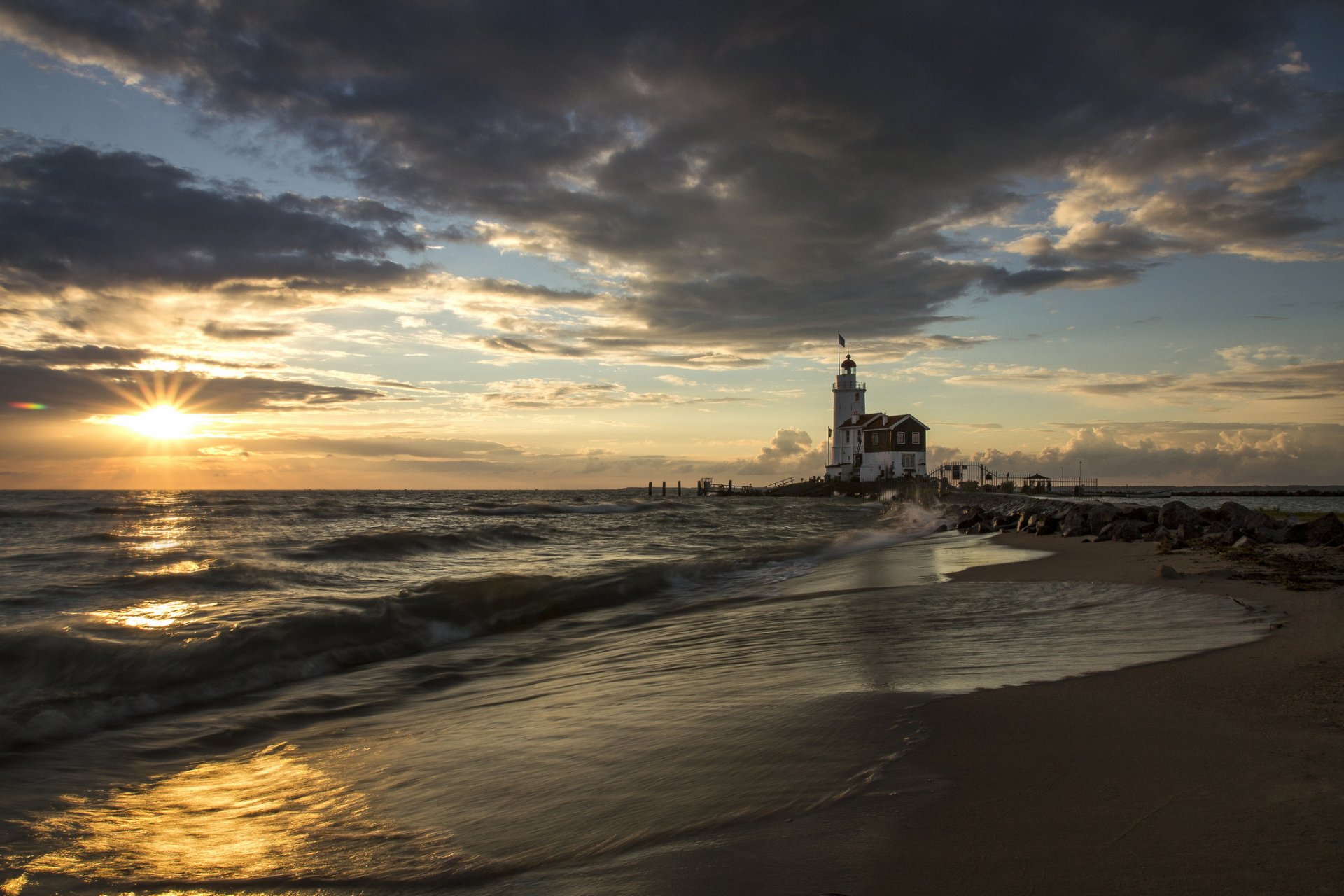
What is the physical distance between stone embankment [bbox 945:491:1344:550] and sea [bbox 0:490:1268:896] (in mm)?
5117

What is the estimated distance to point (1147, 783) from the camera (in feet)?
8.40

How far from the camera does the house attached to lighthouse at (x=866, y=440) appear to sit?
67812mm

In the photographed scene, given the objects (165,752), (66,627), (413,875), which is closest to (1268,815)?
(413,875)

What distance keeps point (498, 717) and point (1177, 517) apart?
1632 cm

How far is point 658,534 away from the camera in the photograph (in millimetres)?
22875

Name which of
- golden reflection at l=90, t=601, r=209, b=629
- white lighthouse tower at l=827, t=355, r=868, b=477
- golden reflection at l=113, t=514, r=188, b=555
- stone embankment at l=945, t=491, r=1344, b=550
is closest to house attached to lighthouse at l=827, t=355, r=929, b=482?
white lighthouse tower at l=827, t=355, r=868, b=477

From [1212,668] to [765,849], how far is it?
10.3 ft

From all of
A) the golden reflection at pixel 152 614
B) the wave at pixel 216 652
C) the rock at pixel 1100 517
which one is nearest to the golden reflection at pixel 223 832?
the wave at pixel 216 652

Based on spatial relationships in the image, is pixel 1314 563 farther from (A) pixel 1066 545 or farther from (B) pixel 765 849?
(B) pixel 765 849

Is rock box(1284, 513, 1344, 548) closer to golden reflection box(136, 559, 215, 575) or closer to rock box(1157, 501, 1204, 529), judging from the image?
rock box(1157, 501, 1204, 529)

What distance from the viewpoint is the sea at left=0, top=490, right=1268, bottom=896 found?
105 inches

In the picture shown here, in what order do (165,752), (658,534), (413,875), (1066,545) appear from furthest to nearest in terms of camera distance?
(658,534), (1066,545), (165,752), (413,875)

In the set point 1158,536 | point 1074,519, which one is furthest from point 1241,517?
point 1074,519

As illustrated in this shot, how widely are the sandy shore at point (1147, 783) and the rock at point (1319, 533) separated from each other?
28.4 feet
